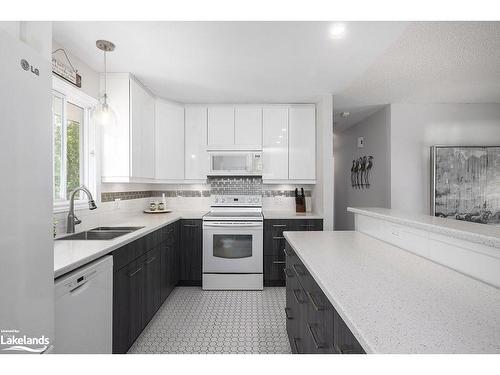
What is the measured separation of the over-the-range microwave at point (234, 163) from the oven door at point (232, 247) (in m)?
0.69

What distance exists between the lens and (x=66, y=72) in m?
2.15

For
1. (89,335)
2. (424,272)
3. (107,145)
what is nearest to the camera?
(424,272)

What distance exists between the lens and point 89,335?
1421mm

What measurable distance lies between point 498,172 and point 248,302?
11.9 feet

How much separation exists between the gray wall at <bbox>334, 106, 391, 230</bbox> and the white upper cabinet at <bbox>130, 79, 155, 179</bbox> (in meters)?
3.18

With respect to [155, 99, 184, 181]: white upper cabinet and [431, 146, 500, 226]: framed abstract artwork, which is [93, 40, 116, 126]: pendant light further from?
[431, 146, 500, 226]: framed abstract artwork

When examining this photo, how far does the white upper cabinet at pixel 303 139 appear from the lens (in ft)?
11.5

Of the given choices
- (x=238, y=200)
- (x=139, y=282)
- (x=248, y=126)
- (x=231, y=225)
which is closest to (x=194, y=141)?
(x=248, y=126)

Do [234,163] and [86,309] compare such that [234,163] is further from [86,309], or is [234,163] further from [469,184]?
[469,184]

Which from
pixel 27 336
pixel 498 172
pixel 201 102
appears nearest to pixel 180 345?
pixel 27 336

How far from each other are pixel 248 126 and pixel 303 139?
75 centimetres

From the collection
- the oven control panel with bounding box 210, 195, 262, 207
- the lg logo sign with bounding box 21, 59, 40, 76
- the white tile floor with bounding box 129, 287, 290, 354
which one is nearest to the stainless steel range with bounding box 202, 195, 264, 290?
the white tile floor with bounding box 129, 287, 290, 354

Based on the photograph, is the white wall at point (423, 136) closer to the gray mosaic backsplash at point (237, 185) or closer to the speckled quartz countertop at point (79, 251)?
the gray mosaic backsplash at point (237, 185)

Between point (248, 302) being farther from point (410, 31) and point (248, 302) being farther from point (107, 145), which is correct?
point (410, 31)
